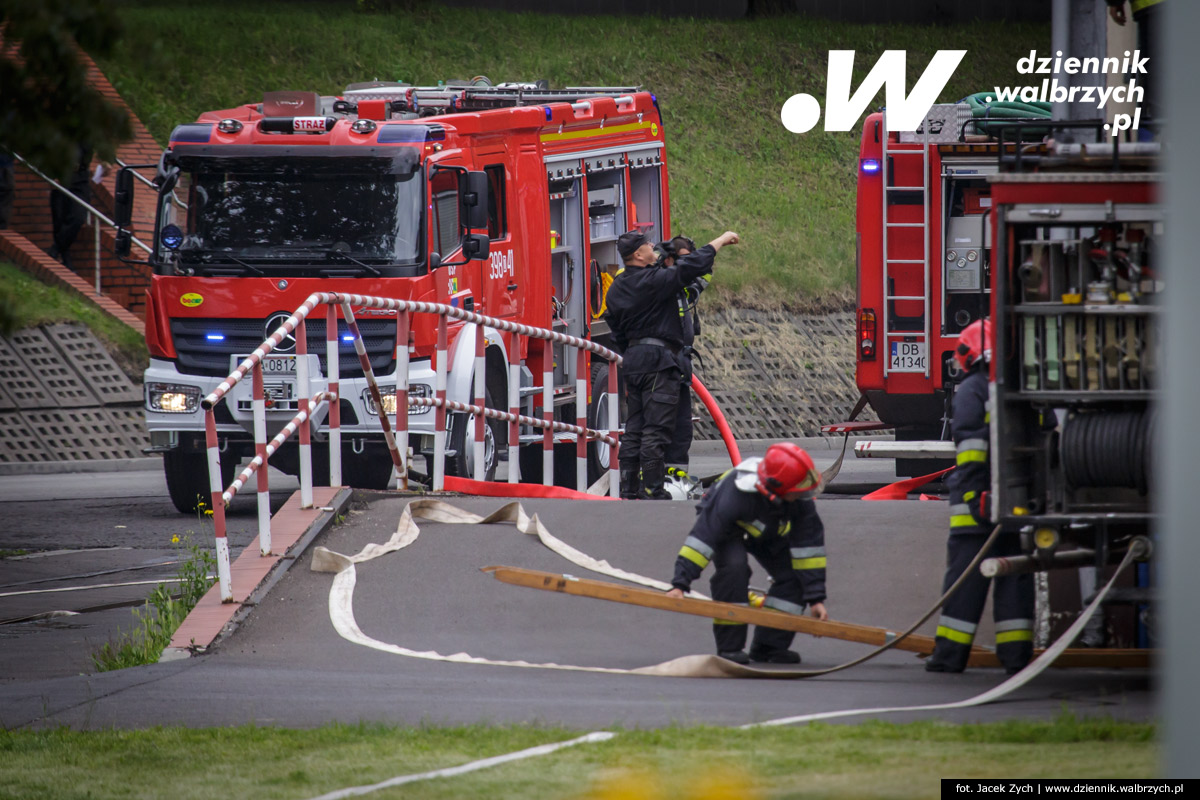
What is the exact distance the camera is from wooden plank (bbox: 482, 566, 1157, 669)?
6926mm

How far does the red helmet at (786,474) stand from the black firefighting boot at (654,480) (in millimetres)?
4426

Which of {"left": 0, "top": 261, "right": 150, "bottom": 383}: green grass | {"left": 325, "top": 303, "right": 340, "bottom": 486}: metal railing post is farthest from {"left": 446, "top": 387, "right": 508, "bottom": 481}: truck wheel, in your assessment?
{"left": 0, "top": 261, "right": 150, "bottom": 383}: green grass

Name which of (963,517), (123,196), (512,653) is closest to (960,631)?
(963,517)

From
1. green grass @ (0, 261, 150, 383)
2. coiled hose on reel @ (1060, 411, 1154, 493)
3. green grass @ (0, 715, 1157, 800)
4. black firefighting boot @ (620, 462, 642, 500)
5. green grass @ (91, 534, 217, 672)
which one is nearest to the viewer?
green grass @ (0, 715, 1157, 800)

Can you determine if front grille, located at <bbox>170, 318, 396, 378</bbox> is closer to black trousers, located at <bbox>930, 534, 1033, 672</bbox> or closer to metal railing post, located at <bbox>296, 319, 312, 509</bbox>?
metal railing post, located at <bbox>296, 319, 312, 509</bbox>

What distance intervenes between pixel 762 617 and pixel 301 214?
6.82m

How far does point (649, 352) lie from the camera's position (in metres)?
11.4

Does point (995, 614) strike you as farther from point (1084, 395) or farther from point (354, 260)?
point (354, 260)

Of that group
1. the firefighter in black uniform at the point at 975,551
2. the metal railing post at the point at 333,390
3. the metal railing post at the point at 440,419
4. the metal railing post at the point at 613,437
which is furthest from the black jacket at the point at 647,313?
the firefighter in black uniform at the point at 975,551

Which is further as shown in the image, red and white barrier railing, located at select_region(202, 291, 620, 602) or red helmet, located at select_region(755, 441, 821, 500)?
red and white barrier railing, located at select_region(202, 291, 620, 602)

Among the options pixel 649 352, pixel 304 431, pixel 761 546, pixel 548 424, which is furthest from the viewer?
pixel 649 352

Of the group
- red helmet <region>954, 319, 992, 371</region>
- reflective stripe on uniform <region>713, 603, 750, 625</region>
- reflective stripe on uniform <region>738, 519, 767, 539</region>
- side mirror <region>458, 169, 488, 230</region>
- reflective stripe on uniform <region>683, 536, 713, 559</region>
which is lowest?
reflective stripe on uniform <region>713, 603, 750, 625</region>

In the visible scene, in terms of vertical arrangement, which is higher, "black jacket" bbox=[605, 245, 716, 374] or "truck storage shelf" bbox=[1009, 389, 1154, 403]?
"black jacket" bbox=[605, 245, 716, 374]

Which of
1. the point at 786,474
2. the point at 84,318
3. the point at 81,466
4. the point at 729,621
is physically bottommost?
the point at 81,466
